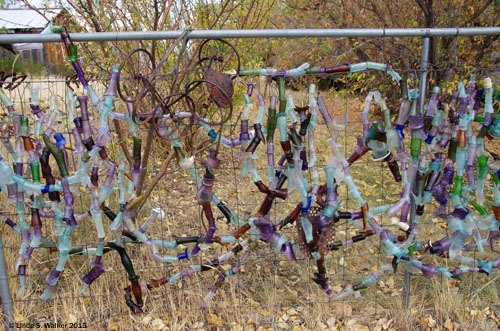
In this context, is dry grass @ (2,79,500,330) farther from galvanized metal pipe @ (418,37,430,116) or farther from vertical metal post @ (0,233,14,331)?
galvanized metal pipe @ (418,37,430,116)

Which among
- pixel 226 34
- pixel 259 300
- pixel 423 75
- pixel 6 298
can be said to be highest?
pixel 226 34

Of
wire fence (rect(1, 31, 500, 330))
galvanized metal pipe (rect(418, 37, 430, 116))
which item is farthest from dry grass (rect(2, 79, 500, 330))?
galvanized metal pipe (rect(418, 37, 430, 116))

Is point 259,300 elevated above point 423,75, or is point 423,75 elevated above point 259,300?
point 423,75

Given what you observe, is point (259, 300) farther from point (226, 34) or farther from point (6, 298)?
point (226, 34)

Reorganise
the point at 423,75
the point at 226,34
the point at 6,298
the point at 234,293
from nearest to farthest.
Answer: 1. the point at 226,34
2. the point at 423,75
3. the point at 6,298
4. the point at 234,293

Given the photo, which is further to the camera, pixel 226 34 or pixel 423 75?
pixel 423 75

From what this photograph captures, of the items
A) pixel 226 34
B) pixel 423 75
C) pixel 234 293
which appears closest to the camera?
pixel 226 34

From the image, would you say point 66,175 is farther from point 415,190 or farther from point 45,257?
point 415,190

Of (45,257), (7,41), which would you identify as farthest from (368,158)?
(7,41)

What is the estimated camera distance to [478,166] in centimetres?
213

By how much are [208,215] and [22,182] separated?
92 centimetres

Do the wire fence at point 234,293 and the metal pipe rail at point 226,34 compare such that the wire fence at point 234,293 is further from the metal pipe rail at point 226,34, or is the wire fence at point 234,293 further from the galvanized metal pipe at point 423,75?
the metal pipe rail at point 226,34

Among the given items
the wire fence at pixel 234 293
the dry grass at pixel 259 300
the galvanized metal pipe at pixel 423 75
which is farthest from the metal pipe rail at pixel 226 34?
the dry grass at pixel 259 300

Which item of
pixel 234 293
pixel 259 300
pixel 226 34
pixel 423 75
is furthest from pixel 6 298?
pixel 423 75
